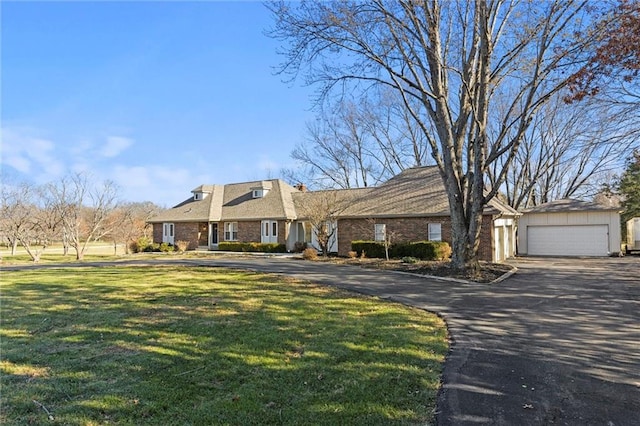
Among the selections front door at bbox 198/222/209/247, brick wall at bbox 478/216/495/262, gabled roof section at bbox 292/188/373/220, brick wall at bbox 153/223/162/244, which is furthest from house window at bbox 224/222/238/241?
brick wall at bbox 478/216/495/262

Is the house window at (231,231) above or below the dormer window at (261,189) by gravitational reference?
below

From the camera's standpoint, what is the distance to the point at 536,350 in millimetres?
5734

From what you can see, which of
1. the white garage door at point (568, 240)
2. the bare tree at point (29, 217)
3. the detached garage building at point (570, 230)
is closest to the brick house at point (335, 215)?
the detached garage building at point (570, 230)

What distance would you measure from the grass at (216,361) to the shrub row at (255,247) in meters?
18.8

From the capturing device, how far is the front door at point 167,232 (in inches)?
1325

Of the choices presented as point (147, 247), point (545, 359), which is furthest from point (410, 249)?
point (147, 247)

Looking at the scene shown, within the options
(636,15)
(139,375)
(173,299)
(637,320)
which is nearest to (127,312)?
(173,299)

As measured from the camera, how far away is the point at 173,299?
29.5 ft

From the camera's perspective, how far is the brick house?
72.9 ft

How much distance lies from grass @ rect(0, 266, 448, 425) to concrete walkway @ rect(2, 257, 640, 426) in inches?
15.9

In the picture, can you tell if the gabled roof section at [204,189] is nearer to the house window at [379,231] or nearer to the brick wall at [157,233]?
the brick wall at [157,233]

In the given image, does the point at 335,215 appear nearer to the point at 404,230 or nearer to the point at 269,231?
the point at 404,230

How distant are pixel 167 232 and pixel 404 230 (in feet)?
69.6

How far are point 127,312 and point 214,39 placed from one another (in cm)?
784
